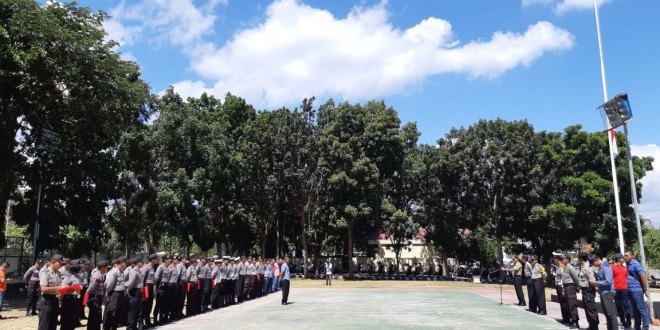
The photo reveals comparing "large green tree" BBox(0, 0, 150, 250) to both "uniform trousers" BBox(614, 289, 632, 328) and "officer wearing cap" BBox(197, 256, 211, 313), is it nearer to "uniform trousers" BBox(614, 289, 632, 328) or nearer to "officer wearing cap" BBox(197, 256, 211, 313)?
"officer wearing cap" BBox(197, 256, 211, 313)

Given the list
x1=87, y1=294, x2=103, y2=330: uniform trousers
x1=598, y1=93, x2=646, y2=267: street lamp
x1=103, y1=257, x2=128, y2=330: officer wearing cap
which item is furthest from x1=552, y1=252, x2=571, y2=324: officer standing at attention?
x1=87, y1=294, x2=103, y2=330: uniform trousers

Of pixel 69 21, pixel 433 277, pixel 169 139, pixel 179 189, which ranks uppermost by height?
pixel 69 21

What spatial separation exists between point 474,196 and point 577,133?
293 inches

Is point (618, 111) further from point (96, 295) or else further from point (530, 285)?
point (96, 295)

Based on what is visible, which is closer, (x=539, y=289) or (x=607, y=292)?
(x=607, y=292)

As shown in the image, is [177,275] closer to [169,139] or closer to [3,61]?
[3,61]

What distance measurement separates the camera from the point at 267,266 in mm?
23234

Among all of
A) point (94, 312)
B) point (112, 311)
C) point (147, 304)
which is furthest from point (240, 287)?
point (94, 312)

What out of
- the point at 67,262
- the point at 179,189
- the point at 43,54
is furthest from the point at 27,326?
the point at 179,189

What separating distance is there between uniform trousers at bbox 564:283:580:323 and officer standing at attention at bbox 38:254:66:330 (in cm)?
1053

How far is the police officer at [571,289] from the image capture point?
38.5 ft

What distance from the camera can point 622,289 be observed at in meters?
11.2

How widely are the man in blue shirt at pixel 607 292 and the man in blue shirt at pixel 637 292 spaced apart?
0.55m

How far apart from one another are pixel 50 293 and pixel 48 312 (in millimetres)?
320
